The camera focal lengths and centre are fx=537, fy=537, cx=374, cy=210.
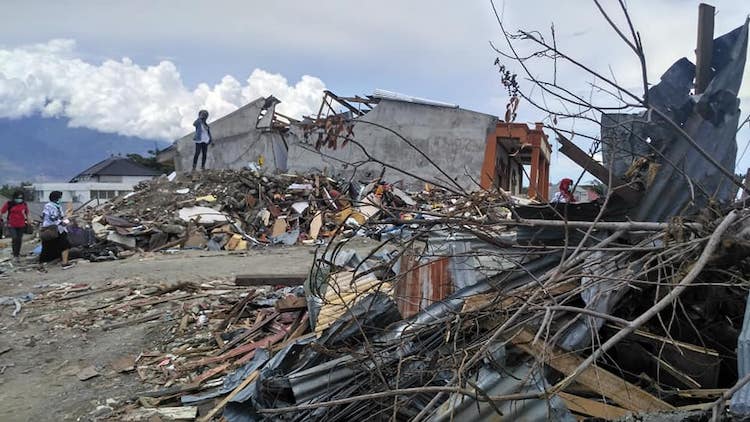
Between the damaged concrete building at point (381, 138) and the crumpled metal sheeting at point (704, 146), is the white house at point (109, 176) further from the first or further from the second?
the crumpled metal sheeting at point (704, 146)

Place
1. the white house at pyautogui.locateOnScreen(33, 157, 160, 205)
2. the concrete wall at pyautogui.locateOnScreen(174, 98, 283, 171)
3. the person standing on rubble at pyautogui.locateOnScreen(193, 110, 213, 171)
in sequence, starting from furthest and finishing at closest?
1. the white house at pyautogui.locateOnScreen(33, 157, 160, 205)
2. the concrete wall at pyautogui.locateOnScreen(174, 98, 283, 171)
3. the person standing on rubble at pyautogui.locateOnScreen(193, 110, 213, 171)

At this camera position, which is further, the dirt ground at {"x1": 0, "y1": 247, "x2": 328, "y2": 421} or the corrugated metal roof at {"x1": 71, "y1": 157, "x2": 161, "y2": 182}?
the corrugated metal roof at {"x1": 71, "y1": 157, "x2": 161, "y2": 182}

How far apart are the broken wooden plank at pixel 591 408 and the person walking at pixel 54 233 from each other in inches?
369

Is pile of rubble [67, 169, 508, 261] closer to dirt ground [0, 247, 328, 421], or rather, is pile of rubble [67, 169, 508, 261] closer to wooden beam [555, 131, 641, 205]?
dirt ground [0, 247, 328, 421]

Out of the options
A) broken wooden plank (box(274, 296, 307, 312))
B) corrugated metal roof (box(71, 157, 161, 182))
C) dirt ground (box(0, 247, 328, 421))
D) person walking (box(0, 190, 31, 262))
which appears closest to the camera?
dirt ground (box(0, 247, 328, 421))

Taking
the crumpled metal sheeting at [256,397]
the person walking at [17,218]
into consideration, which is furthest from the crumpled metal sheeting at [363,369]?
the person walking at [17,218]

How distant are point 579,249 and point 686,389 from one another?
0.90 metres

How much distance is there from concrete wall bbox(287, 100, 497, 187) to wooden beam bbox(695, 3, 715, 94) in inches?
567

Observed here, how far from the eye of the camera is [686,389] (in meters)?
2.68

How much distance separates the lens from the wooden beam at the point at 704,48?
10.8 ft

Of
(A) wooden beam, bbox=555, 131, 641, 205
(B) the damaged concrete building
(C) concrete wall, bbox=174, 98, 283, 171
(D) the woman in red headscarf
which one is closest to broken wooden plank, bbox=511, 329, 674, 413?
(D) the woman in red headscarf

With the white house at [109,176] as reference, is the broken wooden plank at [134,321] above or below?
below

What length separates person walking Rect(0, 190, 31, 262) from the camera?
10.3 meters

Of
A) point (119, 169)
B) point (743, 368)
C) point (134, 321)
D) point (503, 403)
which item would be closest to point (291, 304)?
point (134, 321)
